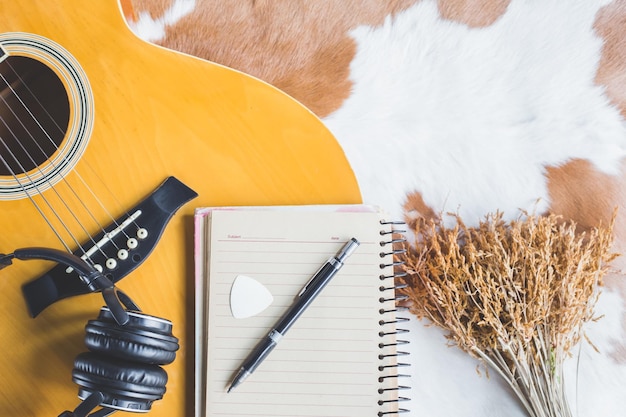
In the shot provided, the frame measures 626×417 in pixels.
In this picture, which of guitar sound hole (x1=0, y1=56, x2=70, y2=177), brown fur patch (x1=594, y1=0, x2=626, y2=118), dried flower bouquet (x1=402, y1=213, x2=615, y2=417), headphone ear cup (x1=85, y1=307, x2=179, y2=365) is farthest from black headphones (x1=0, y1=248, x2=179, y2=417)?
brown fur patch (x1=594, y1=0, x2=626, y2=118)

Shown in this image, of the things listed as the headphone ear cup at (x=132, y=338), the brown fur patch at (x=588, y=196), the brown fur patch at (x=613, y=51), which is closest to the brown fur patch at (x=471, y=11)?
the brown fur patch at (x=613, y=51)

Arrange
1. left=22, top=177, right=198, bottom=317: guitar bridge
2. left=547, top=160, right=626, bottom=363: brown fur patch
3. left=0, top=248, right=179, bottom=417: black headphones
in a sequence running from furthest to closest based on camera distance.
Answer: left=547, top=160, right=626, bottom=363: brown fur patch < left=22, top=177, right=198, bottom=317: guitar bridge < left=0, top=248, right=179, bottom=417: black headphones

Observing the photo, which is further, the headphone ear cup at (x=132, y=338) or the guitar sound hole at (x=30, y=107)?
the guitar sound hole at (x=30, y=107)

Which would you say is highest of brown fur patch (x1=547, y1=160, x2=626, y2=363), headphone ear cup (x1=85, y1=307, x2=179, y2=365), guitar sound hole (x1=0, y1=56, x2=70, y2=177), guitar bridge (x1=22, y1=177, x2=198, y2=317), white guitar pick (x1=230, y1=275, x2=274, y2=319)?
guitar sound hole (x1=0, y1=56, x2=70, y2=177)

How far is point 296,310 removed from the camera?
0.65 m

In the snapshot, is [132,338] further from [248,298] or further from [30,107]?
[30,107]

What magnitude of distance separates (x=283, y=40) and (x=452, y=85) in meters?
0.28

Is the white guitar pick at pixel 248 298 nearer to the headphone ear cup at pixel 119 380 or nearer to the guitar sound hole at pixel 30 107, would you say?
the headphone ear cup at pixel 119 380

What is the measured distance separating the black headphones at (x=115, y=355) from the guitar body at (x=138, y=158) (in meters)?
0.09

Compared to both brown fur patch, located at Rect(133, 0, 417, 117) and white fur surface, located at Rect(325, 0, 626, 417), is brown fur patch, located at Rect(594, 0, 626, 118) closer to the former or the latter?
white fur surface, located at Rect(325, 0, 626, 417)

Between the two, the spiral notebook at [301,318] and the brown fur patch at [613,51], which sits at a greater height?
the brown fur patch at [613,51]

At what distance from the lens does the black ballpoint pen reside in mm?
645

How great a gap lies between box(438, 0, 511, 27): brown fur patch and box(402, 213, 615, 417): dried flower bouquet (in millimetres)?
323

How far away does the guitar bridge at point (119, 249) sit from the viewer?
25.4 inches
